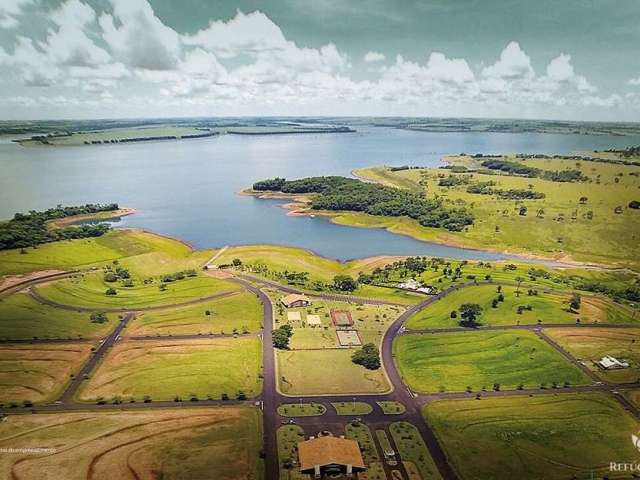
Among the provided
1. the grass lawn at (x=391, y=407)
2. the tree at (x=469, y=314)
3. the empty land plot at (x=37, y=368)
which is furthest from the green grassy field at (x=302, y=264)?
the empty land plot at (x=37, y=368)

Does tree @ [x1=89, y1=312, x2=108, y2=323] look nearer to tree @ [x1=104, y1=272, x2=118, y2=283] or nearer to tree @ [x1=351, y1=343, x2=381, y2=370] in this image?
tree @ [x1=104, y1=272, x2=118, y2=283]

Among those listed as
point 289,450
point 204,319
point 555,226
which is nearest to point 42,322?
point 204,319

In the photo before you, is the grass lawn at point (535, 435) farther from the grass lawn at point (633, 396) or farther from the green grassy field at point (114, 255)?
the green grassy field at point (114, 255)

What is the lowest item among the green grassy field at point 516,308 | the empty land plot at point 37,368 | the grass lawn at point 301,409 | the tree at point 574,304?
the empty land plot at point 37,368

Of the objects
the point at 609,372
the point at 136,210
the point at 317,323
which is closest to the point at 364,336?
the point at 317,323

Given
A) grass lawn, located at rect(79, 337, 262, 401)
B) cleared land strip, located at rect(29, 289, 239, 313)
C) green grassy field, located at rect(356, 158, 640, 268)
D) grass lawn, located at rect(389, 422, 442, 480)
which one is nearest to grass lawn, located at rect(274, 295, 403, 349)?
grass lawn, located at rect(79, 337, 262, 401)
